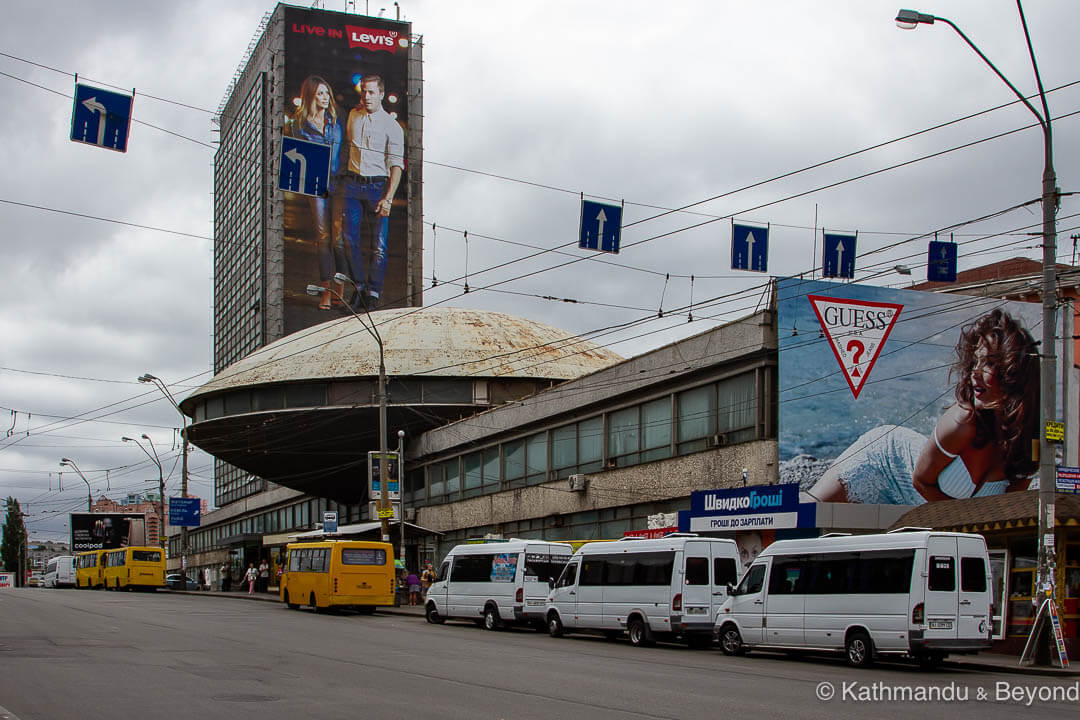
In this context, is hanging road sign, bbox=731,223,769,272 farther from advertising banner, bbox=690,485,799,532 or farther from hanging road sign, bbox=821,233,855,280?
advertising banner, bbox=690,485,799,532

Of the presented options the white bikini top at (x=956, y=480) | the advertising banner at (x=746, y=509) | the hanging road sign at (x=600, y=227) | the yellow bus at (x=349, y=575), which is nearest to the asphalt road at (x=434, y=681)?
the advertising banner at (x=746, y=509)

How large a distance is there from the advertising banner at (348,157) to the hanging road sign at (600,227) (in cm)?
9815

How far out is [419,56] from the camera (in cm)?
13038

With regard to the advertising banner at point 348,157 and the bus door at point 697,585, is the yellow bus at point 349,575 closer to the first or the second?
the bus door at point 697,585

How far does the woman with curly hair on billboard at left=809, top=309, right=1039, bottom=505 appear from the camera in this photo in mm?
33656

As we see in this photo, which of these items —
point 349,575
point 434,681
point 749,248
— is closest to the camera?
point 434,681

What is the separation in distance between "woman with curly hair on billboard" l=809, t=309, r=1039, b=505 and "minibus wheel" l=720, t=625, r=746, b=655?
1217cm

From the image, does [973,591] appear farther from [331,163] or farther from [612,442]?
[331,163]

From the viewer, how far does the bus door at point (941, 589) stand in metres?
18.6

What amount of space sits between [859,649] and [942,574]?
6.32ft

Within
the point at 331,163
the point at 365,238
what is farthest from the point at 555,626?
the point at 365,238

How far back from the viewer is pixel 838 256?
24.0m

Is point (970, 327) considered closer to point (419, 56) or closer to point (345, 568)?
point (345, 568)

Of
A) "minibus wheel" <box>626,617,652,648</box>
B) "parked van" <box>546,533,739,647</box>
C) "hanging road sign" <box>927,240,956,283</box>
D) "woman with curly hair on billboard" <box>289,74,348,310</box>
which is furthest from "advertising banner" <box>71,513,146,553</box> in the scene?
"hanging road sign" <box>927,240,956,283</box>
